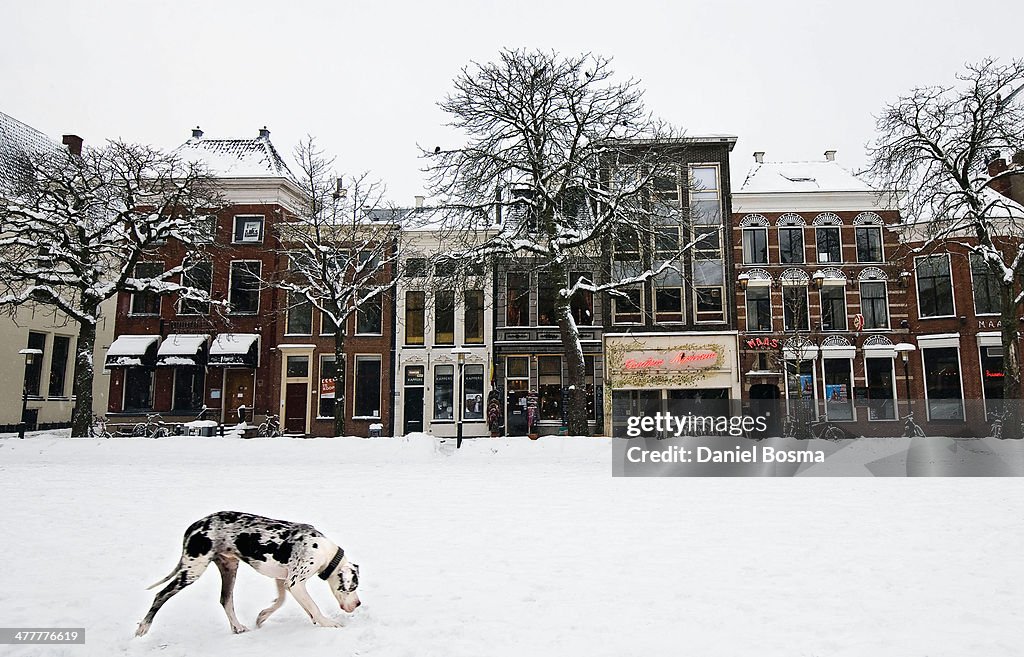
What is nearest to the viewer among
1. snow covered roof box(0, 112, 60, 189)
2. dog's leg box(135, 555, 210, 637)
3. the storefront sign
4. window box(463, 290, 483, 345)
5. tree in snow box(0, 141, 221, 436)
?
dog's leg box(135, 555, 210, 637)

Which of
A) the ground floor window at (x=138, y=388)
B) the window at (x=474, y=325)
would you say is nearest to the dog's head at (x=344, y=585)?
the window at (x=474, y=325)

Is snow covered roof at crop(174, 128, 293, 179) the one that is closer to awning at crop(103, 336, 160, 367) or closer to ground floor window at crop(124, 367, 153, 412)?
awning at crop(103, 336, 160, 367)

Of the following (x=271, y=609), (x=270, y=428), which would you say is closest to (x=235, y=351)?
(x=270, y=428)

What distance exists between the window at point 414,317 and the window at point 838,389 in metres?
18.8

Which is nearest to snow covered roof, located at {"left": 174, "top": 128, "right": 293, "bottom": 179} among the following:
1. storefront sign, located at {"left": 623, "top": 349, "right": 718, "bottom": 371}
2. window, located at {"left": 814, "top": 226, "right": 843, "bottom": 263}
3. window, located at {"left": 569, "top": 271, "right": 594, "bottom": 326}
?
window, located at {"left": 569, "top": 271, "right": 594, "bottom": 326}

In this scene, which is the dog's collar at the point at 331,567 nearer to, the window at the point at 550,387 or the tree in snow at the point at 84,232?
the tree in snow at the point at 84,232

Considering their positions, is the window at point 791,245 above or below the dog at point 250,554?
above

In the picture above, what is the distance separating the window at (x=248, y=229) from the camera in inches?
1306

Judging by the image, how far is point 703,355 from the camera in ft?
104

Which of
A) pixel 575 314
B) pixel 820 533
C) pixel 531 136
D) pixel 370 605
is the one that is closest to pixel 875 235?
pixel 575 314

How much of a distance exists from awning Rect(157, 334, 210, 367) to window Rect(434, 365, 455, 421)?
34.7 feet

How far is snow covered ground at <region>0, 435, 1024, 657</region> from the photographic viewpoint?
510 centimetres

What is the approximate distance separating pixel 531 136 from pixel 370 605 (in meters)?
19.1

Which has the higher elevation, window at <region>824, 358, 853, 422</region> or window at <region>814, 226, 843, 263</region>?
window at <region>814, 226, 843, 263</region>
